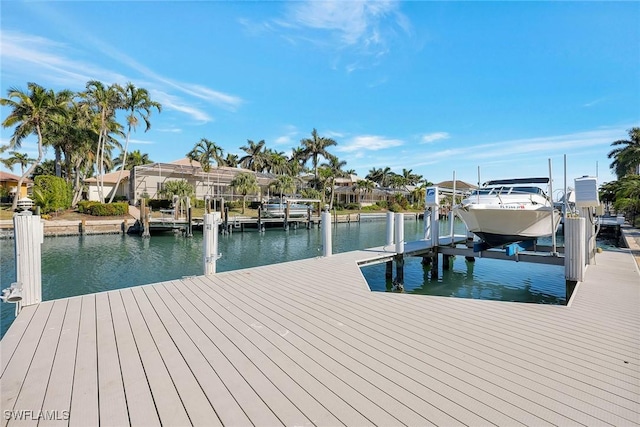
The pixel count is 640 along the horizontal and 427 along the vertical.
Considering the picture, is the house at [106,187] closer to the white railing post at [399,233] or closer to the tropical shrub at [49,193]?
the tropical shrub at [49,193]

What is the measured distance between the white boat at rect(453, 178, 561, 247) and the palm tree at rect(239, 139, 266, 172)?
42.7 metres

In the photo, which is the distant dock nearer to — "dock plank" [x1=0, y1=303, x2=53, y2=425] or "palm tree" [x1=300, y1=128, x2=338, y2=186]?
"dock plank" [x1=0, y1=303, x2=53, y2=425]

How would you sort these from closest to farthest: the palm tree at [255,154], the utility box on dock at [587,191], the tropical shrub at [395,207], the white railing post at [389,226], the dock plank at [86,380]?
the dock plank at [86,380]
the utility box on dock at [587,191]
the white railing post at [389,226]
the palm tree at [255,154]
the tropical shrub at [395,207]

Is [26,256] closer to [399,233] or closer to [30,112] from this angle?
[399,233]

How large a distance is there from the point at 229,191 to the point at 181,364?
1462 inches

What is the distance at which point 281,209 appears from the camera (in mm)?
32094

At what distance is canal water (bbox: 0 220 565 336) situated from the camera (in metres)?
9.82

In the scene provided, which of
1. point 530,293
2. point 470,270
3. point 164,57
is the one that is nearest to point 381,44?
point 164,57

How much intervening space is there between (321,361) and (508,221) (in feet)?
27.0

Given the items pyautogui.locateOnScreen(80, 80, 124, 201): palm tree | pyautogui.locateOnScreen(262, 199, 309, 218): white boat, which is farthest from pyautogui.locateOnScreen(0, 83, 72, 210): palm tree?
pyautogui.locateOnScreen(262, 199, 309, 218): white boat

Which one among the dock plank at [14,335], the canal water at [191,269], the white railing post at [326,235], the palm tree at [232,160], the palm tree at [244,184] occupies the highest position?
the palm tree at [232,160]

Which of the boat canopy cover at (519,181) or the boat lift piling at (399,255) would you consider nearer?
the boat lift piling at (399,255)

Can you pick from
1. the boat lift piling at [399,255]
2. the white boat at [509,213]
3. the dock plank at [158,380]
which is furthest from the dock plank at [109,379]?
the white boat at [509,213]

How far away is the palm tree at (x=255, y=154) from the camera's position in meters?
49.5
